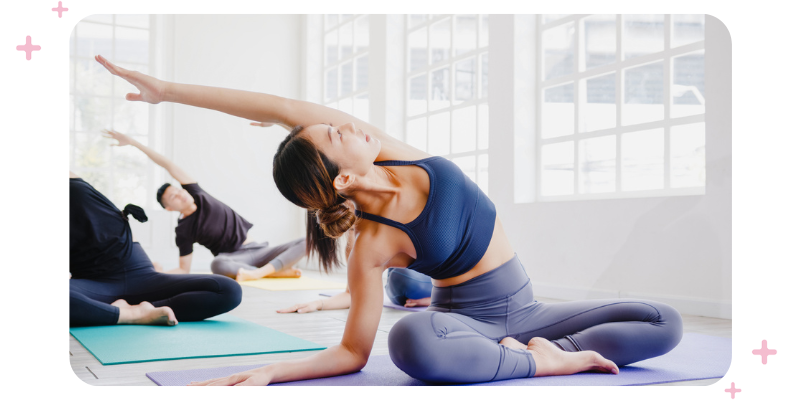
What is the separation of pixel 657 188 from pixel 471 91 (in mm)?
1395

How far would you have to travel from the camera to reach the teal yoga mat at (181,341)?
1984 millimetres

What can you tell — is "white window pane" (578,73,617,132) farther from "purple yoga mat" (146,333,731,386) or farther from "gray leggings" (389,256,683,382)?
"gray leggings" (389,256,683,382)

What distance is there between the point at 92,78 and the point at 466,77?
3459 millimetres

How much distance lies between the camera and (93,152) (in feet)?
19.0

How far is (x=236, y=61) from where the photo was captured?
5.82 metres

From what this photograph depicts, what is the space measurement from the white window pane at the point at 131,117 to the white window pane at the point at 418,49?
2782 mm

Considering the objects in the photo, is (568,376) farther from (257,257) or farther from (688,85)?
(257,257)

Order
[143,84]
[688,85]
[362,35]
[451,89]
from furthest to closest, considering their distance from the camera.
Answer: [362,35] < [451,89] < [688,85] < [143,84]

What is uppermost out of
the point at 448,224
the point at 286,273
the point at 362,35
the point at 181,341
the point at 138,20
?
the point at 138,20

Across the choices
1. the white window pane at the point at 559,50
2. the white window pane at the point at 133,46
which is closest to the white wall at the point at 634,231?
the white window pane at the point at 559,50
